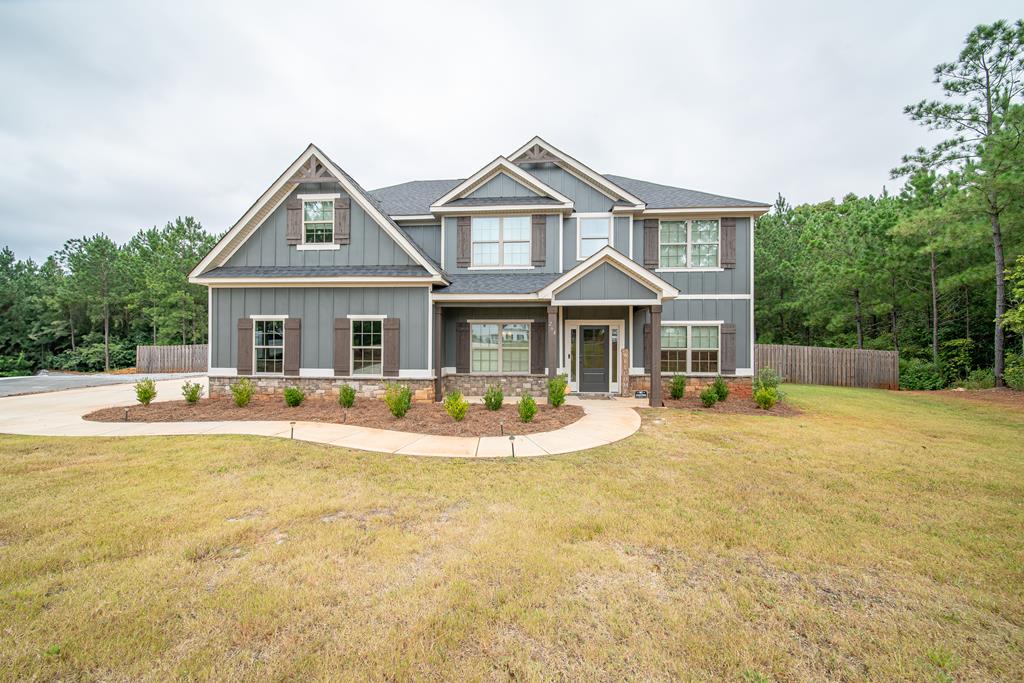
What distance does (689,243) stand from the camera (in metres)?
13.1

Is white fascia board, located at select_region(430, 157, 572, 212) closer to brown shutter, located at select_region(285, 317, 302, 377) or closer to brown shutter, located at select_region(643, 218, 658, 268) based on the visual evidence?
brown shutter, located at select_region(643, 218, 658, 268)

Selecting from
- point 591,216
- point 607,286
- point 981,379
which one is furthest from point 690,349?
point 981,379

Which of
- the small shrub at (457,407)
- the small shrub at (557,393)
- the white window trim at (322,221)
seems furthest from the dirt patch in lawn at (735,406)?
→ the white window trim at (322,221)

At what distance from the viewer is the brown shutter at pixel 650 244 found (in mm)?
13062

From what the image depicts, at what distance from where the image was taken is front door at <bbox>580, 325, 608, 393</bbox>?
42.4 ft

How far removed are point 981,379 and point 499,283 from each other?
2067 cm

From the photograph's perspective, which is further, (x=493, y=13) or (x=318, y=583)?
(x=493, y=13)

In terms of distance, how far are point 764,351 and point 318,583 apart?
2105 centimetres

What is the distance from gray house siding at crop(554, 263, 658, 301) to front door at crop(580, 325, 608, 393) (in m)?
2.37

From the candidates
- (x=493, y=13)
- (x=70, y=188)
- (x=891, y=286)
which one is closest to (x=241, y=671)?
(x=493, y=13)

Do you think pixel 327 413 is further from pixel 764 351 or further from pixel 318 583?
pixel 764 351

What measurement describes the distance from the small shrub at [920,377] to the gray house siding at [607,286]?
15891 mm

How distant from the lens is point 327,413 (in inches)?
386

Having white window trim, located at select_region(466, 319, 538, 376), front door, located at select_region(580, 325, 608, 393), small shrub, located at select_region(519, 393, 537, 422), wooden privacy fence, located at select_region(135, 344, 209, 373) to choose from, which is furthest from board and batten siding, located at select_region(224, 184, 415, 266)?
wooden privacy fence, located at select_region(135, 344, 209, 373)
